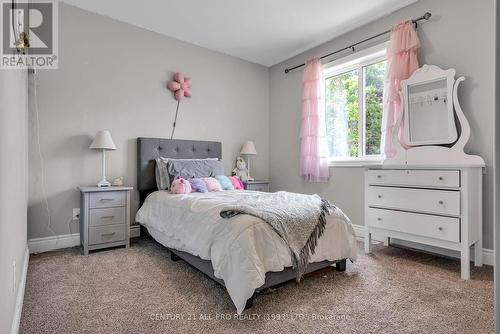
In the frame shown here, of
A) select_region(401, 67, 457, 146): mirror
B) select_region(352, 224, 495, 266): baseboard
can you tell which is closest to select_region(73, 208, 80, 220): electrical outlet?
select_region(352, 224, 495, 266): baseboard

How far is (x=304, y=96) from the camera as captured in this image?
13.0 feet

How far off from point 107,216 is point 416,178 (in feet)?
9.90

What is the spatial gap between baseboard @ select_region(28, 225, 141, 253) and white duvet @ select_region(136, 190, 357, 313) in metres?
1.15

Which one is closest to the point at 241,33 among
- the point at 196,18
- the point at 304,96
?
the point at 196,18

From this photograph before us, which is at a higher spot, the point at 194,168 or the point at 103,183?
the point at 194,168

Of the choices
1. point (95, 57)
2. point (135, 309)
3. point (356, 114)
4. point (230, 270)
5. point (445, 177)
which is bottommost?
point (135, 309)

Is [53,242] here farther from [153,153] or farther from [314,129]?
[314,129]

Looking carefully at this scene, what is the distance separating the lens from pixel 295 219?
1963mm

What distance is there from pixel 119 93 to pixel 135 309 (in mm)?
2537

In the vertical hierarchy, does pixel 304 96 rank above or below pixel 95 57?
below

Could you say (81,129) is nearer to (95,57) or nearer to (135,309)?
(95,57)

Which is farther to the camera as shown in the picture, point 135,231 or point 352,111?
point 352,111

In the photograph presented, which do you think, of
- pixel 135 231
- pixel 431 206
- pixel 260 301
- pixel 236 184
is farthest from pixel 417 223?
pixel 135 231

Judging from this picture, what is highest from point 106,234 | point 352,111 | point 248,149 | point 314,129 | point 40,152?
point 352,111
